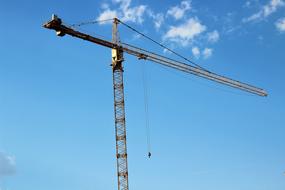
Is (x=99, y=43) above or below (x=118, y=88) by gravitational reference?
above

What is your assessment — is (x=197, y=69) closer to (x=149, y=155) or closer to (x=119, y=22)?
(x=119, y=22)

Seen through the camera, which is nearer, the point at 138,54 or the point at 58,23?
the point at 58,23

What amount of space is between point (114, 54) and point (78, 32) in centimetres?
1005

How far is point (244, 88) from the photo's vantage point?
453ft

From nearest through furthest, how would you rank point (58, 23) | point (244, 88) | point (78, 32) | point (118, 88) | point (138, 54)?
point (58, 23)
point (78, 32)
point (118, 88)
point (138, 54)
point (244, 88)

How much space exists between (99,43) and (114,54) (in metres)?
3.88

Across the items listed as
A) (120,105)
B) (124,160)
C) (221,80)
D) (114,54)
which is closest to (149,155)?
(124,160)

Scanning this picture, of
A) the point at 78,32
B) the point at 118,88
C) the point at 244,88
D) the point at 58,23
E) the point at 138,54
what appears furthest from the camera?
the point at 244,88

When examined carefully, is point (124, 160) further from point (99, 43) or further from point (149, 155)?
point (99, 43)

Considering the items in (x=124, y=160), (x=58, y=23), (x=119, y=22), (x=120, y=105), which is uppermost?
(x=119, y=22)

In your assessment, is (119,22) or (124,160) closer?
(124,160)

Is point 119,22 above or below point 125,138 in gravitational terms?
above

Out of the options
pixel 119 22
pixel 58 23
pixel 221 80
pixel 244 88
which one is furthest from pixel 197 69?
pixel 58 23

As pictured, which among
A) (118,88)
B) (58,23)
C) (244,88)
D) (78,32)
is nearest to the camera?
(58,23)
